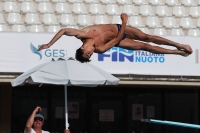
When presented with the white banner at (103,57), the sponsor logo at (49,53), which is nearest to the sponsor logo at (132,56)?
the white banner at (103,57)

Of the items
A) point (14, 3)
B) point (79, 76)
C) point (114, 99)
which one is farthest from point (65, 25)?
point (79, 76)

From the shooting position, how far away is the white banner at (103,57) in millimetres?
11680

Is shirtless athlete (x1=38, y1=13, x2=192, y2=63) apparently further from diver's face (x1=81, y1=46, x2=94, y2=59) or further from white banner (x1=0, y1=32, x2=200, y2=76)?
white banner (x1=0, y1=32, x2=200, y2=76)

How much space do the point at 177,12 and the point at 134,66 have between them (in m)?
2.54

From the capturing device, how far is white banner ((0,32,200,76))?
1168 centimetres

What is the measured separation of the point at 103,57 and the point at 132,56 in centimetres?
65

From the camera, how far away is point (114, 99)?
14070mm

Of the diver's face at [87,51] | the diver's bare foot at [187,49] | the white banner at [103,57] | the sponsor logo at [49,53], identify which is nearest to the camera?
the diver's face at [87,51]

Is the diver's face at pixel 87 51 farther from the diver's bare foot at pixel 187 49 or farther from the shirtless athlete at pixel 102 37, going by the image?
the diver's bare foot at pixel 187 49

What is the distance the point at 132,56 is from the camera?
12164 millimetres

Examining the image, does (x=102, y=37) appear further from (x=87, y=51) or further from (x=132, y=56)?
(x=132, y=56)

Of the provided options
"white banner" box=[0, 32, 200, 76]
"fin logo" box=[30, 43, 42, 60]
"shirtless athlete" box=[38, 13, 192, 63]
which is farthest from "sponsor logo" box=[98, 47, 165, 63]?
"shirtless athlete" box=[38, 13, 192, 63]

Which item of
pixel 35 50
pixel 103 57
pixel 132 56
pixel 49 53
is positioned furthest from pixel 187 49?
pixel 35 50

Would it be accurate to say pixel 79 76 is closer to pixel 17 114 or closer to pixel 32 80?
pixel 32 80
